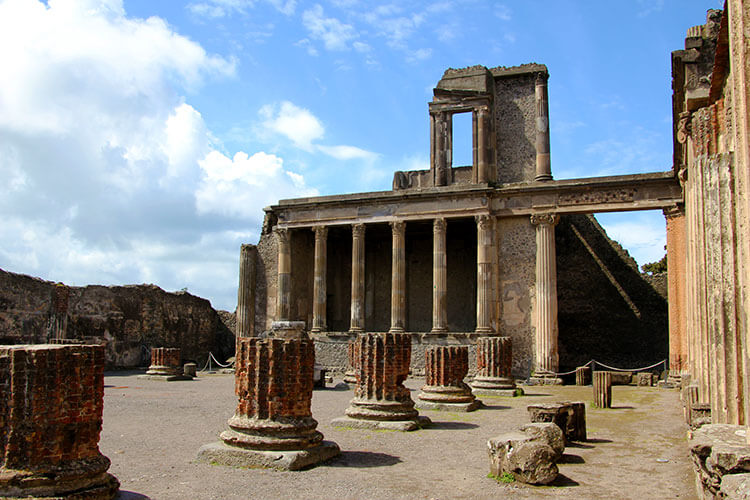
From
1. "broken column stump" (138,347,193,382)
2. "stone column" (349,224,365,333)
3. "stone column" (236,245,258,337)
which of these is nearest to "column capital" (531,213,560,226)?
"stone column" (349,224,365,333)

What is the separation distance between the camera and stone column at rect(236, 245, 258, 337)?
81.9ft

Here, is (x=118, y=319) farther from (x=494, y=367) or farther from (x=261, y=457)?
(x=261, y=457)

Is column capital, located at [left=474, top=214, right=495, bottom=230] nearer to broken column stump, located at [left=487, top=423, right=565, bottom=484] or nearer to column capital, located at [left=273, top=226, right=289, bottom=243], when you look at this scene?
column capital, located at [left=273, top=226, right=289, bottom=243]

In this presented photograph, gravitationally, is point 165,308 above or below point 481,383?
above

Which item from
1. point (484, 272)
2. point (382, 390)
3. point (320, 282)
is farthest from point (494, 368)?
point (320, 282)

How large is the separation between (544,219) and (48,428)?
18.2 m

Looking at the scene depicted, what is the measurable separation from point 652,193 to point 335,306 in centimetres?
1308

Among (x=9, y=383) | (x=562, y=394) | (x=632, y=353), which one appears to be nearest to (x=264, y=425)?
(x=9, y=383)

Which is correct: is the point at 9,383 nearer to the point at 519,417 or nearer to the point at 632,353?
the point at 519,417

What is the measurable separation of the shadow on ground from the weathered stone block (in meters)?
1.20

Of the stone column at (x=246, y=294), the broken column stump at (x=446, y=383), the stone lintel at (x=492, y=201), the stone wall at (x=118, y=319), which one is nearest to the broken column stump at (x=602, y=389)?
the broken column stump at (x=446, y=383)

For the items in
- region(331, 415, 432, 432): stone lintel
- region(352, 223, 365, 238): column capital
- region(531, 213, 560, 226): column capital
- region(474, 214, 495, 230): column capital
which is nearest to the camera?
region(331, 415, 432, 432): stone lintel

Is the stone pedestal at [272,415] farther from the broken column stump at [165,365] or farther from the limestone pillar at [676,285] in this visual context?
the limestone pillar at [676,285]

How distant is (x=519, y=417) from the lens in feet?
36.1
